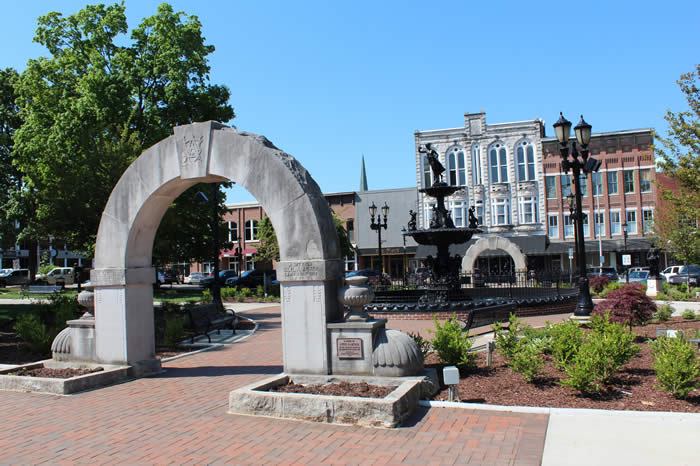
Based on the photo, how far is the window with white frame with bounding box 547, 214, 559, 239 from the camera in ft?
145

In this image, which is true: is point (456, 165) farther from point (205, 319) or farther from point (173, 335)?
point (173, 335)

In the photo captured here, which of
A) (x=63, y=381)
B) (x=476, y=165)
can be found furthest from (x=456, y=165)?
(x=63, y=381)

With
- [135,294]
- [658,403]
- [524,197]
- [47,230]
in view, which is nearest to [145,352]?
[135,294]

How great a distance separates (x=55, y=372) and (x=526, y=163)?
4193 centimetres

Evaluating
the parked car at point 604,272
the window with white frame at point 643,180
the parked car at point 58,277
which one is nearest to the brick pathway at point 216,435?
the parked car at point 604,272

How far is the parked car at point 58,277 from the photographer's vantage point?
4540 centimetres

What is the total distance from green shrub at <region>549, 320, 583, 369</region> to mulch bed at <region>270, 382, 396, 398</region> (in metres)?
2.48

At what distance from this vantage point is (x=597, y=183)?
44.7 m

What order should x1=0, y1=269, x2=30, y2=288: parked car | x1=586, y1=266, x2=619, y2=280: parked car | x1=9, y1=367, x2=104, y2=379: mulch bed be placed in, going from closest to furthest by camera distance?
1. x1=9, y1=367, x2=104, y2=379: mulch bed
2. x1=586, y1=266, x2=619, y2=280: parked car
3. x1=0, y1=269, x2=30, y2=288: parked car

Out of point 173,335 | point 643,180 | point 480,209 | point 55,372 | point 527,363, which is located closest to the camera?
point 527,363

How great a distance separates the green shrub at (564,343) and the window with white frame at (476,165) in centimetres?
3907

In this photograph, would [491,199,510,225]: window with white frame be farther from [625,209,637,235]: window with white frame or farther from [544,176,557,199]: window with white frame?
[625,209,637,235]: window with white frame

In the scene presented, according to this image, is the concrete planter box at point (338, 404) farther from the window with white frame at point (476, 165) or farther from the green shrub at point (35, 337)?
the window with white frame at point (476, 165)

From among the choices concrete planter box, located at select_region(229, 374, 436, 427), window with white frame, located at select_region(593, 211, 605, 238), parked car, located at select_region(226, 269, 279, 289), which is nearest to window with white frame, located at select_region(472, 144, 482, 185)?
window with white frame, located at select_region(593, 211, 605, 238)
